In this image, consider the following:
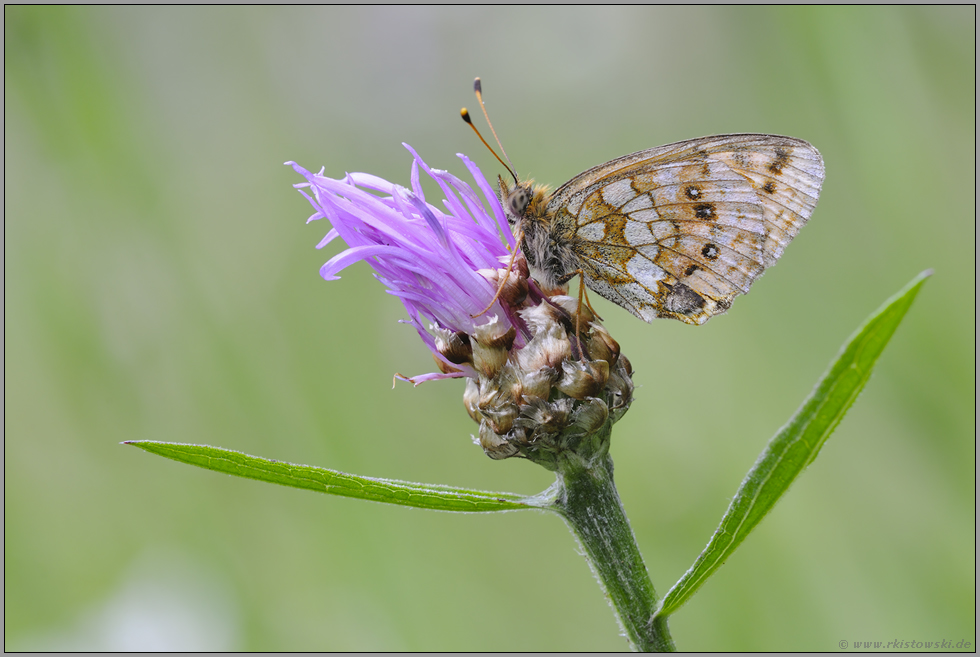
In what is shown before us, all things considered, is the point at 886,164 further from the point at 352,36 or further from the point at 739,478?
the point at 352,36

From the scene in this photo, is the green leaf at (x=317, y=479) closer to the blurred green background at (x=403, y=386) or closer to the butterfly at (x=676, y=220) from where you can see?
the butterfly at (x=676, y=220)

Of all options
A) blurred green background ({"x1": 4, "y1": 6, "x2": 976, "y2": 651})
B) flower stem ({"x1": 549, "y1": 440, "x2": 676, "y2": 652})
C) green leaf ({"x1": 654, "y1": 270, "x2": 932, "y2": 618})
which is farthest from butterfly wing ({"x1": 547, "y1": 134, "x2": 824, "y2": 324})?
blurred green background ({"x1": 4, "y1": 6, "x2": 976, "y2": 651})

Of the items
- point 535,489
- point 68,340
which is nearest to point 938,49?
point 535,489

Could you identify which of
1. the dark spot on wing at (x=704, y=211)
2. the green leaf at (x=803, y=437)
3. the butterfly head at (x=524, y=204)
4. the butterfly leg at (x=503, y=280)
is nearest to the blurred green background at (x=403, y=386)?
the dark spot on wing at (x=704, y=211)

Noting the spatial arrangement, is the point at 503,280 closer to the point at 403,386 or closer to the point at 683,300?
the point at 683,300

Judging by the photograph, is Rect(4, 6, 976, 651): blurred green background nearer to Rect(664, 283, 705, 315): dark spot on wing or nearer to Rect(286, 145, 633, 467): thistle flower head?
Rect(664, 283, 705, 315): dark spot on wing

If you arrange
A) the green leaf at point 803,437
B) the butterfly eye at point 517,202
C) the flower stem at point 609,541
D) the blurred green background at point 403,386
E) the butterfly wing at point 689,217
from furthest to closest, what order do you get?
the blurred green background at point 403,386, the butterfly eye at point 517,202, the butterfly wing at point 689,217, the flower stem at point 609,541, the green leaf at point 803,437
